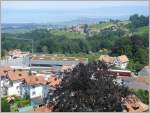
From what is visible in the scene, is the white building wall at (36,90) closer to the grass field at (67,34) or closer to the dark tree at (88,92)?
the dark tree at (88,92)

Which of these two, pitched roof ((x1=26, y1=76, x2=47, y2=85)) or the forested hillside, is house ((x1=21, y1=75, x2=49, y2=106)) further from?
the forested hillside

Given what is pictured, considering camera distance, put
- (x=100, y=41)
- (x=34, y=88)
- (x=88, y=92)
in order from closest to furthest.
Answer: (x=88, y=92)
(x=34, y=88)
(x=100, y=41)

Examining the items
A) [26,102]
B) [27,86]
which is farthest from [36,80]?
[26,102]

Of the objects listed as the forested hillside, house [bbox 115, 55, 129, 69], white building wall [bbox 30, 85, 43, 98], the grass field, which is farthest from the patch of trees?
white building wall [bbox 30, 85, 43, 98]

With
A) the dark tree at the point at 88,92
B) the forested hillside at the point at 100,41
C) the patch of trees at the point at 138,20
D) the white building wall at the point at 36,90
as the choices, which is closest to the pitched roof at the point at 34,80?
the white building wall at the point at 36,90

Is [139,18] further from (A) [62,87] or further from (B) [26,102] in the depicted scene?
(A) [62,87]

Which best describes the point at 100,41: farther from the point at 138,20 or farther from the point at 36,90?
the point at 36,90

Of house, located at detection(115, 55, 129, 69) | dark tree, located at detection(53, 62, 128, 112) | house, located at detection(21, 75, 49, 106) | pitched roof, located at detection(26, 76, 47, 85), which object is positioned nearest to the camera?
dark tree, located at detection(53, 62, 128, 112)

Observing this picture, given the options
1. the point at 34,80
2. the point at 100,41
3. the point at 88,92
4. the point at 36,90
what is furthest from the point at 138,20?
Result: the point at 88,92
